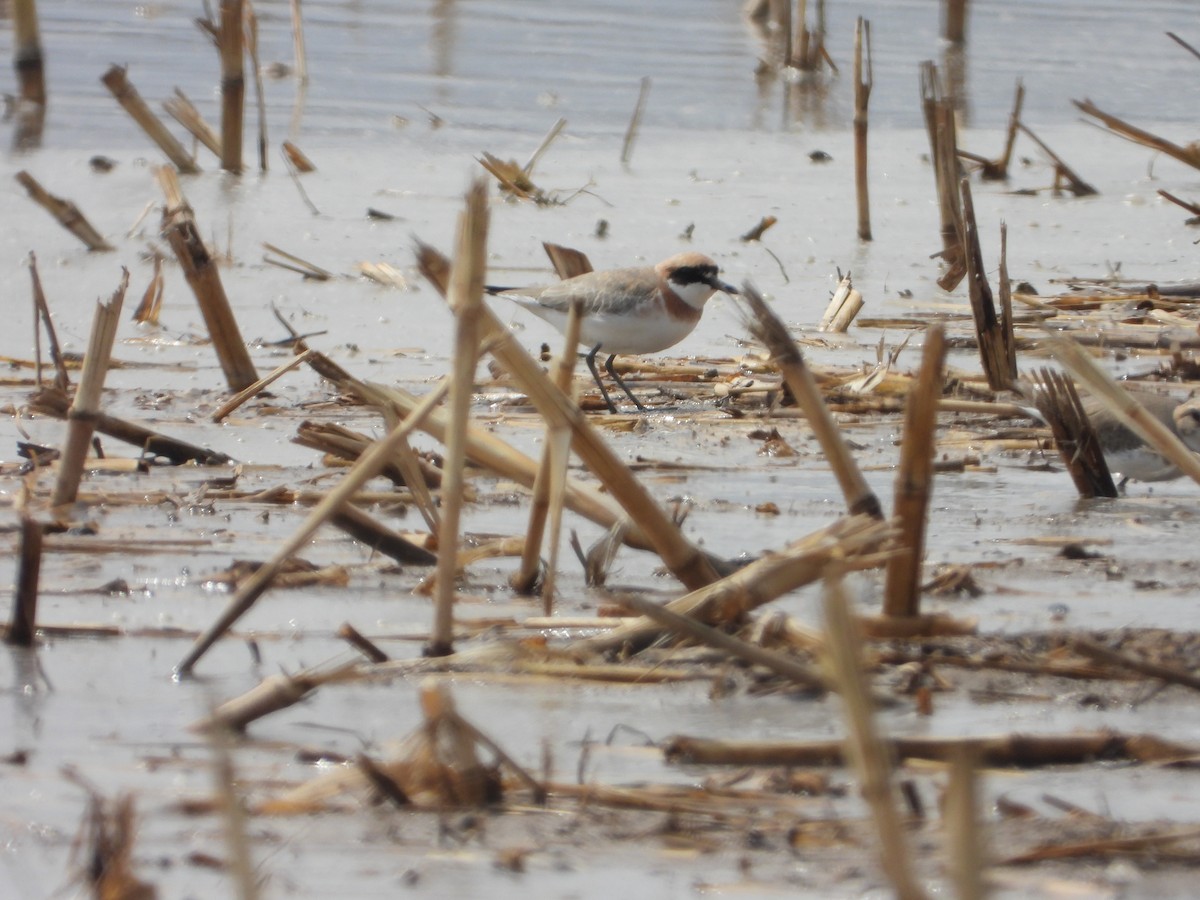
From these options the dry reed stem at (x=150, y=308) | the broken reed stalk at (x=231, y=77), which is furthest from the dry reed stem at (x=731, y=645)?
the broken reed stalk at (x=231, y=77)

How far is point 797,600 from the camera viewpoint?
3.83 meters

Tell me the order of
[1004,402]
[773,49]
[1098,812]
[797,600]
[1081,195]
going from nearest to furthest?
1. [1098,812]
2. [797,600]
3. [1004,402]
4. [1081,195]
5. [773,49]

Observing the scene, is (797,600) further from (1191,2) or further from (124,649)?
(1191,2)

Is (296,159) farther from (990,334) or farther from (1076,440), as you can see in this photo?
(1076,440)

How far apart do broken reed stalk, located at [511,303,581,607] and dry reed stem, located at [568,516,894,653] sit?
0.83ft

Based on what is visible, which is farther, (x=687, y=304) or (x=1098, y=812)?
(x=687, y=304)

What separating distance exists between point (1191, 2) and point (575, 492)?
1956 centimetres

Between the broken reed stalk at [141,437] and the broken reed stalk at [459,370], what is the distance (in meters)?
2.00

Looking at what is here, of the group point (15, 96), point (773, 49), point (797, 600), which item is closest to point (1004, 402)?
point (797, 600)

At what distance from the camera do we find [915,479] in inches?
130

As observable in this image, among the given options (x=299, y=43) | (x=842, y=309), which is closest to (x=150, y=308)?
(x=842, y=309)

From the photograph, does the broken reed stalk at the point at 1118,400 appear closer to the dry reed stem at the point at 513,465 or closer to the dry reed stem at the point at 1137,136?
the dry reed stem at the point at 513,465

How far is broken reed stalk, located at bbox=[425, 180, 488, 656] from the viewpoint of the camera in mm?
2961

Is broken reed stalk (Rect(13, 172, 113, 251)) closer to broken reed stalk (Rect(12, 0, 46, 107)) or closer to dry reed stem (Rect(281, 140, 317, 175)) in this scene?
dry reed stem (Rect(281, 140, 317, 175))
